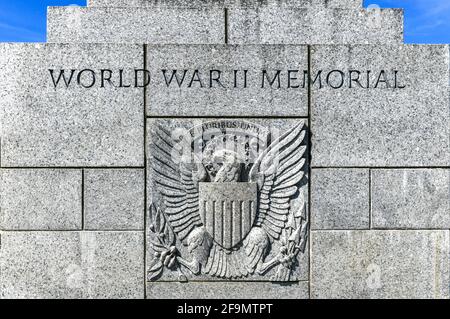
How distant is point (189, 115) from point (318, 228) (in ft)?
6.71

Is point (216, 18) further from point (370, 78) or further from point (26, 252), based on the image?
point (26, 252)

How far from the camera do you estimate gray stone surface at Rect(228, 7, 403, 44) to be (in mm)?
6273

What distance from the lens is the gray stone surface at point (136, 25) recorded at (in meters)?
6.21

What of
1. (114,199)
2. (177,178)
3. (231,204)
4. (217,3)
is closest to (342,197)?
(231,204)

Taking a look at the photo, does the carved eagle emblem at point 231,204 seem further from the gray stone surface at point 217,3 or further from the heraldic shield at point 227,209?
the gray stone surface at point 217,3

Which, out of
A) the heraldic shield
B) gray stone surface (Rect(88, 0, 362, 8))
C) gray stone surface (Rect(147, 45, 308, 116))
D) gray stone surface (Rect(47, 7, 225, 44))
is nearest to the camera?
the heraldic shield

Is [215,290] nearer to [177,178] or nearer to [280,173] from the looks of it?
[177,178]

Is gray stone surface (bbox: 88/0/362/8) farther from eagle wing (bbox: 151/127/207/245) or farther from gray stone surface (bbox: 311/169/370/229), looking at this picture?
gray stone surface (bbox: 311/169/370/229)

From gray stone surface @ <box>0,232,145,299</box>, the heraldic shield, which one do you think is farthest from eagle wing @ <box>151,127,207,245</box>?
gray stone surface @ <box>0,232,145,299</box>

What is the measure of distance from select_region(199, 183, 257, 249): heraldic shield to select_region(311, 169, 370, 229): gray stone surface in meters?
0.78

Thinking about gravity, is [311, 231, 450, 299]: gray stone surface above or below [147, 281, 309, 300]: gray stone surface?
above

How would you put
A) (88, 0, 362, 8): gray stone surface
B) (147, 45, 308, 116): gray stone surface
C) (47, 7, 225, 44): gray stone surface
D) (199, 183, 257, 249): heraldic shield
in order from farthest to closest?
(88, 0, 362, 8): gray stone surface < (47, 7, 225, 44): gray stone surface < (147, 45, 308, 116): gray stone surface < (199, 183, 257, 249): heraldic shield

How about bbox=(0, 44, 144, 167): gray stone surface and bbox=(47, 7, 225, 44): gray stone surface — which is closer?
bbox=(0, 44, 144, 167): gray stone surface

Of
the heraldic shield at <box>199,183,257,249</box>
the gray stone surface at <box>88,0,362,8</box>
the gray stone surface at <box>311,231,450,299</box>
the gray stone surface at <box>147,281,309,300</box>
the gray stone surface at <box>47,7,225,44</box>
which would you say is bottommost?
the gray stone surface at <box>147,281,309,300</box>
